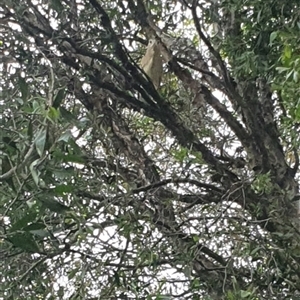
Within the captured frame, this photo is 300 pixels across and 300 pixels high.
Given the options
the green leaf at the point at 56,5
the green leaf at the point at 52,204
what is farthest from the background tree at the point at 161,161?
the green leaf at the point at 52,204

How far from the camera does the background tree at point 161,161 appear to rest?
5.27 feet

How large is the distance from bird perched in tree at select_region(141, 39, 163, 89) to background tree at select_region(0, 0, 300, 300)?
26 mm

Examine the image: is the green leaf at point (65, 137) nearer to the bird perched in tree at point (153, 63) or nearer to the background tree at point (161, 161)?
the background tree at point (161, 161)

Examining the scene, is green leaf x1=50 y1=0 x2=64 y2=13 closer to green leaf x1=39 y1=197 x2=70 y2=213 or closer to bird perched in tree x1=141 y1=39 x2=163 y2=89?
bird perched in tree x1=141 y1=39 x2=163 y2=89

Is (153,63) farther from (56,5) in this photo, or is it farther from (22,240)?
(22,240)

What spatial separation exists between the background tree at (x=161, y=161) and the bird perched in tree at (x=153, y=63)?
26 millimetres

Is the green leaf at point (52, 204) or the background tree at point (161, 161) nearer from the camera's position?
the green leaf at point (52, 204)

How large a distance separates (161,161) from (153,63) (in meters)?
0.39

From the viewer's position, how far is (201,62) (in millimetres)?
2168

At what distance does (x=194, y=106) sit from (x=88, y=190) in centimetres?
61

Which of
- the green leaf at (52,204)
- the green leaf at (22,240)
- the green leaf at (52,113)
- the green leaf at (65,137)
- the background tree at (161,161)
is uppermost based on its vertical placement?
the background tree at (161,161)

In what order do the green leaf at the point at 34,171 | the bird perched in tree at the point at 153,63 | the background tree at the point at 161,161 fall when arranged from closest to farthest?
the green leaf at the point at 34,171 → the background tree at the point at 161,161 → the bird perched in tree at the point at 153,63

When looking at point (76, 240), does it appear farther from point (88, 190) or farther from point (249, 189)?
point (249, 189)

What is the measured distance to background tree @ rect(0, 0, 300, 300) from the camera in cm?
161
